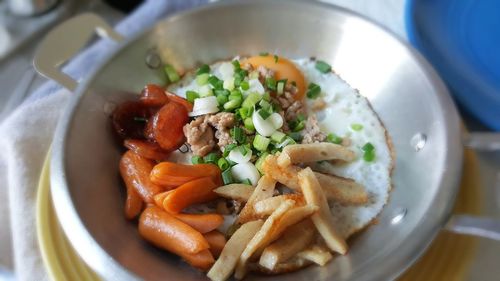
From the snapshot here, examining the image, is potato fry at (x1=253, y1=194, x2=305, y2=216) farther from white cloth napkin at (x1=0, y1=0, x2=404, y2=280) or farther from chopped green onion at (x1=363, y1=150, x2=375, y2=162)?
white cloth napkin at (x1=0, y1=0, x2=404, y2=280)

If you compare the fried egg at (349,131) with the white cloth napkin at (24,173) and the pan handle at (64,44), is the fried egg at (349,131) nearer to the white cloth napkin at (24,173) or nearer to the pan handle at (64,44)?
the pan handle at (64,44)

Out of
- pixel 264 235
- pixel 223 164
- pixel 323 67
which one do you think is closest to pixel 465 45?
pixel 323 67

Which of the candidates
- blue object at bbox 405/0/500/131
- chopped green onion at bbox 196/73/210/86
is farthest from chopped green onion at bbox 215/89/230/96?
blue object at bbox 405/0/500/131

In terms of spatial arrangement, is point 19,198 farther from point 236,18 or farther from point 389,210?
point 389,210

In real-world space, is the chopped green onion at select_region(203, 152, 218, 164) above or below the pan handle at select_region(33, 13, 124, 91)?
below

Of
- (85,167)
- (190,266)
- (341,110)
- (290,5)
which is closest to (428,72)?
(341,110)

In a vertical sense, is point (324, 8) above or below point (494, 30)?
above

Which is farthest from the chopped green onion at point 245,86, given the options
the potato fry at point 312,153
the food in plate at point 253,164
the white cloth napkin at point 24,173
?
the white cloth napkin at point 24,173
